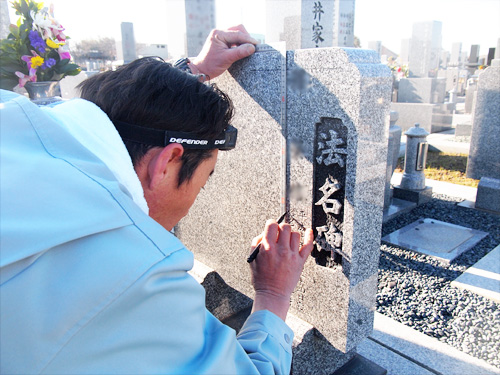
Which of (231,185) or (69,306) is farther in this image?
(231,185)

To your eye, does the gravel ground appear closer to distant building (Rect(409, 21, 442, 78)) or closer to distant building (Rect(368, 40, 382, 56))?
distant building (Rect(409, 21, 442, 78))

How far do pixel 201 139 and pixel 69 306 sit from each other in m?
0.61

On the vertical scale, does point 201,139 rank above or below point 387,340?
above

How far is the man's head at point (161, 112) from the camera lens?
105 cm

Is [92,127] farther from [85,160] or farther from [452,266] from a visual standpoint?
[452,266]

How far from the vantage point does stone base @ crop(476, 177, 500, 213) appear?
5.17 m

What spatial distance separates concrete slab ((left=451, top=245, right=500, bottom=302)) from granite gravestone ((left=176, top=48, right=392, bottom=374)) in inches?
65.4

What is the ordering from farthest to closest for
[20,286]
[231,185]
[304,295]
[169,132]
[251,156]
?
[231,185], [251,156], [304,295], [169,132], [20,286]

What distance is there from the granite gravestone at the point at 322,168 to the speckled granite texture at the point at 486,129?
564 centimetres

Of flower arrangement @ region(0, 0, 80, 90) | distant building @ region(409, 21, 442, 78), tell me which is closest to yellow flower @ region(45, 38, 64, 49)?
flower arrangement @ region(0, 0, 80, 90)

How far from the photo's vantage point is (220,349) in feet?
2.58

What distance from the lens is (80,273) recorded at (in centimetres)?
65

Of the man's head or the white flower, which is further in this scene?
the white flower

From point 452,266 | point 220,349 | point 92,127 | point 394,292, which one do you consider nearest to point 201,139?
point 92,127
